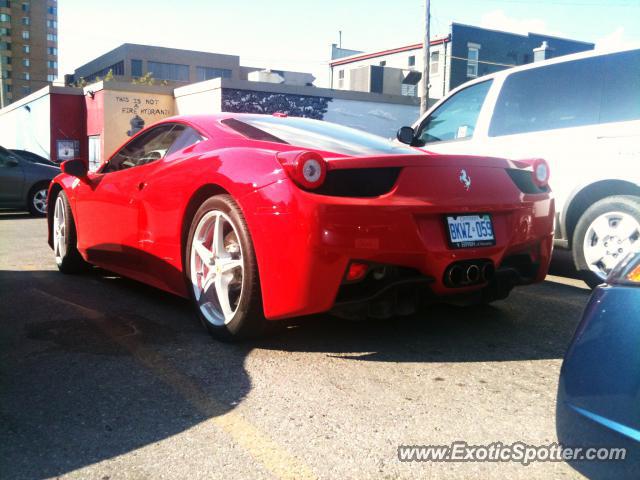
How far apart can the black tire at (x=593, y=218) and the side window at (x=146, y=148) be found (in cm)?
318

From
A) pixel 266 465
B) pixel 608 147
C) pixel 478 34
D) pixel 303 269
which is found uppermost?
pixel 478 34

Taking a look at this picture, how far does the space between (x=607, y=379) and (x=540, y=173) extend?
2441 millimetres

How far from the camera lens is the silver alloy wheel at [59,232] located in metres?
5.67

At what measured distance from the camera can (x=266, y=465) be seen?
2.21 meters

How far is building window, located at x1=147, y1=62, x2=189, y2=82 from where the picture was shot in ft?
200

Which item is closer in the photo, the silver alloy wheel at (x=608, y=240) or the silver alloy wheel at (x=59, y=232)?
the silver alloy wheel at (x=608, y=240)

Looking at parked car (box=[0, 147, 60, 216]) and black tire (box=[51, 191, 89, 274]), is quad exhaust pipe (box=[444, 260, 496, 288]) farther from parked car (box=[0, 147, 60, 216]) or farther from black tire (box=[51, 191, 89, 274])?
parked car (box=[0, 147, 60, 216])

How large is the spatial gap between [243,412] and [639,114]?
12.7 ft

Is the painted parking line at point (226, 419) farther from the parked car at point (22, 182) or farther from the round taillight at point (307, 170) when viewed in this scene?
the parked car at point (22, 182)

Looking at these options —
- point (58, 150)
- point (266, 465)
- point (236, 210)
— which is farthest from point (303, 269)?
point (58, 150)

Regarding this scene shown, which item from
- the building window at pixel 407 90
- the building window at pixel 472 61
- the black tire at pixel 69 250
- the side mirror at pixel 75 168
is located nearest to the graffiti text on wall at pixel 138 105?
the building window at pixel 407 90

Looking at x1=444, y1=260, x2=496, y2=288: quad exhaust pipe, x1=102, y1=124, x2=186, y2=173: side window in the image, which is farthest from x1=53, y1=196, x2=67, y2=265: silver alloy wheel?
x1=444, y1=260, x2=496, y2=288: quad exhaust pipe

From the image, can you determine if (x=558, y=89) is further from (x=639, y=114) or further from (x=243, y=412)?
(x=243, y=412)

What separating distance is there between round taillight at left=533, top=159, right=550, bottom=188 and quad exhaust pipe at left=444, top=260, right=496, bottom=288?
30.6 inches
